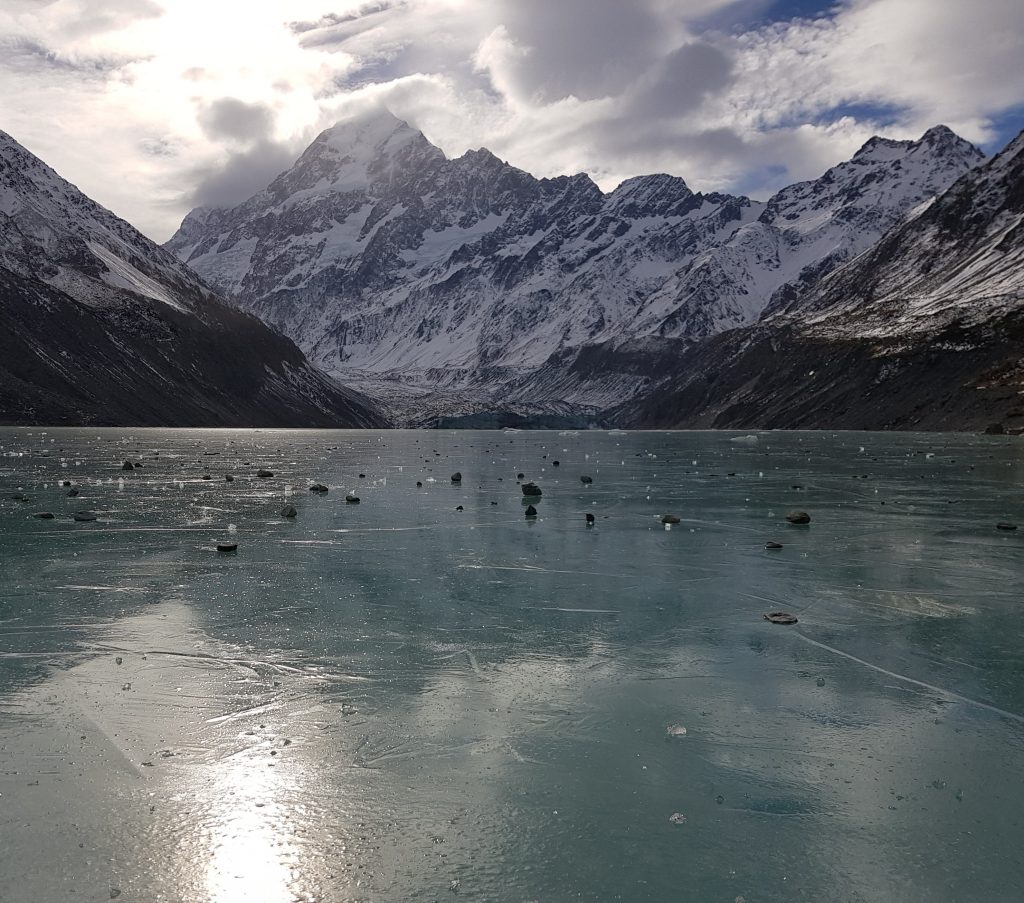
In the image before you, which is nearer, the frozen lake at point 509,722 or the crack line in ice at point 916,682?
the frozen lake at point 509,722

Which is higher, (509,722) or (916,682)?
(916,682)

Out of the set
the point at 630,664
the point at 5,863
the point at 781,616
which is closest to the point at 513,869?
the point at 5,863

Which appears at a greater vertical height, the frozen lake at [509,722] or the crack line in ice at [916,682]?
the crack line in ice at [916,682]

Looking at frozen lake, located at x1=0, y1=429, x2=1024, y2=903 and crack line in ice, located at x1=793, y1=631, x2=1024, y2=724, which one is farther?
crack line in ice, located at x1=793, y1=631, x2=1024, y2=724

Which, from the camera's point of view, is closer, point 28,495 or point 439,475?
point 28,495

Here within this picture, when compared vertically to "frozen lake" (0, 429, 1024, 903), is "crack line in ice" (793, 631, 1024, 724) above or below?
above

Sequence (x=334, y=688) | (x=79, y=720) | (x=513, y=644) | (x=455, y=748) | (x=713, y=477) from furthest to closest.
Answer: (x=713, y=477) → (x=513, y=644) → (x=334, y=688) → (x=79, y=720) → (x=455, y=748)

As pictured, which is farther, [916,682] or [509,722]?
[916,682]

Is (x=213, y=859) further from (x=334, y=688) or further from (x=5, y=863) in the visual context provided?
(x=334, y=688)
